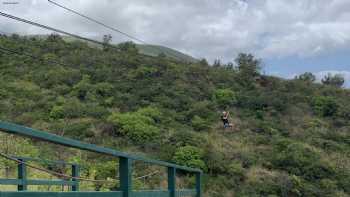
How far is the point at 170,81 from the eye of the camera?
46250 millimetres

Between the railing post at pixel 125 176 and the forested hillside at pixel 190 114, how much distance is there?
530 inches

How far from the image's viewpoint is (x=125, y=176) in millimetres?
5125

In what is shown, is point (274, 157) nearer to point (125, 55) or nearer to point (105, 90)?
point (105, 90)

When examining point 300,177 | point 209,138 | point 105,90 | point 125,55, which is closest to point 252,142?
point 209,138

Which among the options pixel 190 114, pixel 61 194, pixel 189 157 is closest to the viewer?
pixel 61 194

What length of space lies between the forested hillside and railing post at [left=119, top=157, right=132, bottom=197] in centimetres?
1347

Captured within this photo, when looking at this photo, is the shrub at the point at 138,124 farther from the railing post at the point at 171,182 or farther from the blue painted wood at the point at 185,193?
the railing post at the point at 171,182

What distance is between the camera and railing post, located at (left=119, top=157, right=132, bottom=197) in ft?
16.7

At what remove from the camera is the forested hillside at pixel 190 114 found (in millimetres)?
29984

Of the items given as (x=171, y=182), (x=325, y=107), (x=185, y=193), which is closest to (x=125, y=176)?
(x=171, y=182)

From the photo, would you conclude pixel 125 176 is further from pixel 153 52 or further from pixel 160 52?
pixel 153 52

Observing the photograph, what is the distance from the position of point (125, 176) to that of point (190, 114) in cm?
3454

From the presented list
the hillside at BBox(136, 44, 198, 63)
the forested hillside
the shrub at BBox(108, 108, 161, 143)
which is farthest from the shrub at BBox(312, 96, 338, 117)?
the hillside at BBox(136, 44, 198, 63)

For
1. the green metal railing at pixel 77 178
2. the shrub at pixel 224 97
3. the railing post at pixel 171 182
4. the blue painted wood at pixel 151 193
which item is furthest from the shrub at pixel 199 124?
the blue painted wood at pixel 151 193
